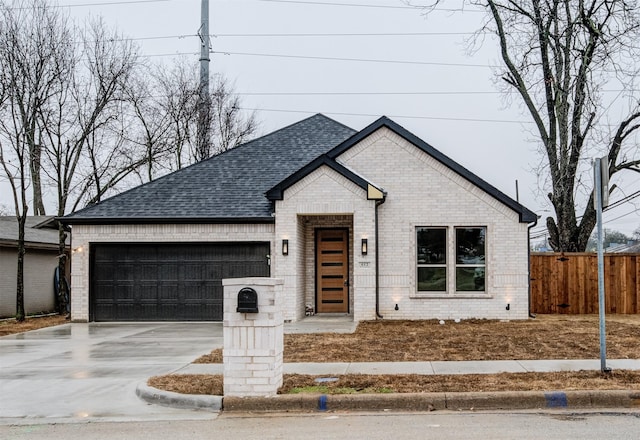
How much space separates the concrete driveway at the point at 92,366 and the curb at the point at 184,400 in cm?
12

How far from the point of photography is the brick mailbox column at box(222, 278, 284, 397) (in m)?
8.55

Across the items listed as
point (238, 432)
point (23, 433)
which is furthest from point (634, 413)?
point (23, 433)

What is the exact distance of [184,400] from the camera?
8547 millimetres

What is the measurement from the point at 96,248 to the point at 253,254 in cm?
462

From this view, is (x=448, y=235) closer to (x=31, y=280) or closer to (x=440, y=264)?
(x=440, y=264)

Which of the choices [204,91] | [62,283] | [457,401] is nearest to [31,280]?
[62,283]

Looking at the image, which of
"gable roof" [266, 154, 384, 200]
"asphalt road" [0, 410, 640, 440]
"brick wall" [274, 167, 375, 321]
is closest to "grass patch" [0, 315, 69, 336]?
"brick wall" [274, 167, 375, 321]

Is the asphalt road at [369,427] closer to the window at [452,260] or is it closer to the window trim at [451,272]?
the window trim at [451,272]

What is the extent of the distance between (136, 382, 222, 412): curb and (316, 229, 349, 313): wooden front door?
11021 millimetres

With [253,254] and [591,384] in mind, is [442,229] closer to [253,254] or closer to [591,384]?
[253,254]

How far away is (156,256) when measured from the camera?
1950cm

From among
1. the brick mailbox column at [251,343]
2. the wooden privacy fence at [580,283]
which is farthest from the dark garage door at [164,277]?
the brick mailbox column at [251,343]

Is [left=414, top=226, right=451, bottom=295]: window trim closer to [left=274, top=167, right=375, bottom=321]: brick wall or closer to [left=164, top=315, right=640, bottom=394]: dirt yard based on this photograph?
[left=164, top=315, right=640, bottom=394]: dirt yard

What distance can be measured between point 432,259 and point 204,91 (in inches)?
881
